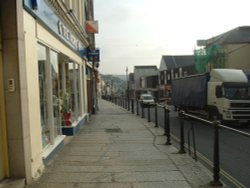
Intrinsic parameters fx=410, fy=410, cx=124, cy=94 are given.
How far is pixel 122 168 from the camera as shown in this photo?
324 inches

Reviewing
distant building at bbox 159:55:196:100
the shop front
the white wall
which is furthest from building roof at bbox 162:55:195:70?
the white wall

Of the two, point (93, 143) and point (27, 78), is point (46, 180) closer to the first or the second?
point (27, 78)

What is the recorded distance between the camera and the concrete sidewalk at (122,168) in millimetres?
6957

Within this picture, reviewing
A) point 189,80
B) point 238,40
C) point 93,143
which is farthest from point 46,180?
point 238,40

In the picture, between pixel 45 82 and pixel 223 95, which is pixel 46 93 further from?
pixel 223 95

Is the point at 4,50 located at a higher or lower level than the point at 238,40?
lower

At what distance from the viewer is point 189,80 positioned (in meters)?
25.9

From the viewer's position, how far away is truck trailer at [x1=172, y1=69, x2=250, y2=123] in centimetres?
Answer: 2022

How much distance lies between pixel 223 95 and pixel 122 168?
13.3m

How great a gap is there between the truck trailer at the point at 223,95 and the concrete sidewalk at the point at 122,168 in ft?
29.0

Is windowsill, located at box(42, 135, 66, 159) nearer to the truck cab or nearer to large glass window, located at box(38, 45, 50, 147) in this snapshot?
large glass window, located at box(38, 45, 50, 147)

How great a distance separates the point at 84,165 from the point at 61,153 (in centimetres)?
173

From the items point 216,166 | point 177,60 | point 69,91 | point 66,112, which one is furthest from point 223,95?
point 177,60

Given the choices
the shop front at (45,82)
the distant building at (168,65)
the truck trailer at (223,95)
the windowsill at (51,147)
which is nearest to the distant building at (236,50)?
the distant building at (168,65)
